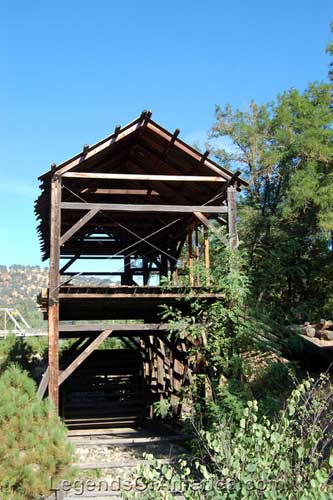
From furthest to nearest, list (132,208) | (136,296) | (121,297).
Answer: (132,208) < (136,296) < (121,297)

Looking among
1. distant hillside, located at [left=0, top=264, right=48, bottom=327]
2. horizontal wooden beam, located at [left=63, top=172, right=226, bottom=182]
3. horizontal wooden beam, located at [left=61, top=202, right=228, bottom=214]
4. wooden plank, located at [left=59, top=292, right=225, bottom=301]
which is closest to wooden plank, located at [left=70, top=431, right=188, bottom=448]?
wooden plank, located at [left=59, top=292, right=225, bottom=301]

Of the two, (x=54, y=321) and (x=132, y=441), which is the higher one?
(x=54, y=321)

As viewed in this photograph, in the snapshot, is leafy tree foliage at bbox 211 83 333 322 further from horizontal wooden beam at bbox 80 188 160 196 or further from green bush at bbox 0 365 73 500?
green bush at bbox 0 365 73 500

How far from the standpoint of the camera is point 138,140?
40.3 feet

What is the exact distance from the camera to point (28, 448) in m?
6.46

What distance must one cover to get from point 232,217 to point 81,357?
159 inches

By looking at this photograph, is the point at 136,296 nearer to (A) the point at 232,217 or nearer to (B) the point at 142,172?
(A) the point at 232,217

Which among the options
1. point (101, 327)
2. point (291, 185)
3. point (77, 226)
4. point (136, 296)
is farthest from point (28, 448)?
point (291, 185)

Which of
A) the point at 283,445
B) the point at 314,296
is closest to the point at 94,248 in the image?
the point at 314,296

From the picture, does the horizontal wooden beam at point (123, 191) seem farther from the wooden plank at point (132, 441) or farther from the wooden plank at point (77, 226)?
the wooden plank at point (132, 441)

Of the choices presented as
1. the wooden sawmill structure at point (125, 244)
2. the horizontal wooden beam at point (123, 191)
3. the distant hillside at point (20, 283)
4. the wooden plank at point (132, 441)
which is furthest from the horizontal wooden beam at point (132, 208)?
the distant hillside at point (20, 283)

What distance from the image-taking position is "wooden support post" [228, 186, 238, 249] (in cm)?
1076

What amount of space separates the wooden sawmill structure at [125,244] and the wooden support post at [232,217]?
0.07 ft

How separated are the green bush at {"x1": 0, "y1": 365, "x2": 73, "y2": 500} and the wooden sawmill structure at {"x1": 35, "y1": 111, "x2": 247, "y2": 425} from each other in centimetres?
287
